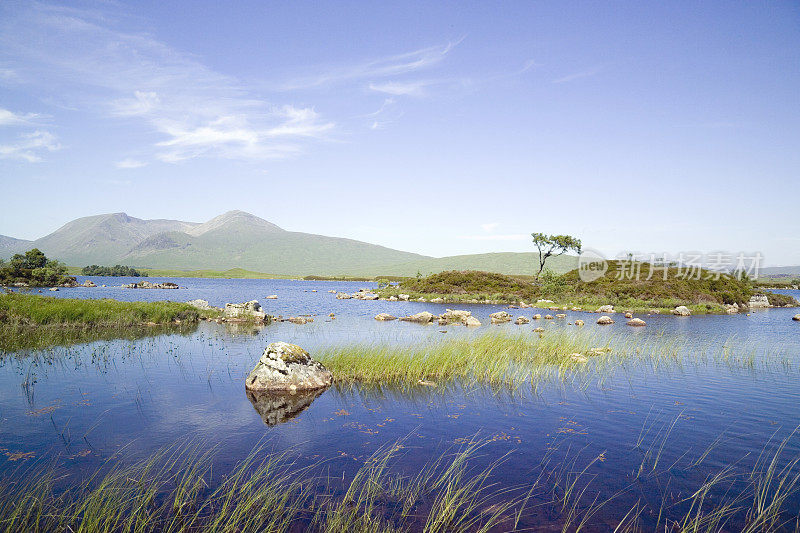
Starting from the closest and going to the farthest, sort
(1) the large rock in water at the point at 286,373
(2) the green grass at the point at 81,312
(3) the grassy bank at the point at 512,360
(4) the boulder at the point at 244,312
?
(1) the large rock in water at the point at 286,373 < (3) the grassy bank at the point at 512,360 < (2) the green grass at the point at 81,312 < (4) the boulder at the point at 244,312

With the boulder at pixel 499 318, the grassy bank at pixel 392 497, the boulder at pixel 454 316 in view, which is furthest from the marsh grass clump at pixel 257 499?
the boulder at pixel 454 316

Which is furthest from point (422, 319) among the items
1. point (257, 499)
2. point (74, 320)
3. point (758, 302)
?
point (758, 302)

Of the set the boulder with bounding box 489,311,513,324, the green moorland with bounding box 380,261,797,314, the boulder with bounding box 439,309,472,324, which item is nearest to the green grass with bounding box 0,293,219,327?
the boulder with bounding box 439,309,472,324

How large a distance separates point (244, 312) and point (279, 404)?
84.1 ft

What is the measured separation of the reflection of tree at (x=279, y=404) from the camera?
1289 cm

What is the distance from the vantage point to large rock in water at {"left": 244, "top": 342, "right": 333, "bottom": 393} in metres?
15.8

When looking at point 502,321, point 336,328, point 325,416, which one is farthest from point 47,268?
point 325,416

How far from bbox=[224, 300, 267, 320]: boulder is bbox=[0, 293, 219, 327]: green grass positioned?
2.90 m

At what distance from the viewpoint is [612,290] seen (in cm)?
6662

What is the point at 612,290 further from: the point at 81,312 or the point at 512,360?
the point at 81,312

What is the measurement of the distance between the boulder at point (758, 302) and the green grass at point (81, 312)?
259 ft

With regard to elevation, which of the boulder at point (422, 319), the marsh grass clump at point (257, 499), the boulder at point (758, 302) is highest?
the boulder at point (758, 302)

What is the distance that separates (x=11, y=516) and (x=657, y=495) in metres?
11.2

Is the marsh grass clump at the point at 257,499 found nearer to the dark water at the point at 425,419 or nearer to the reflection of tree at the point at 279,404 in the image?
the dark water at the point at 425,419
